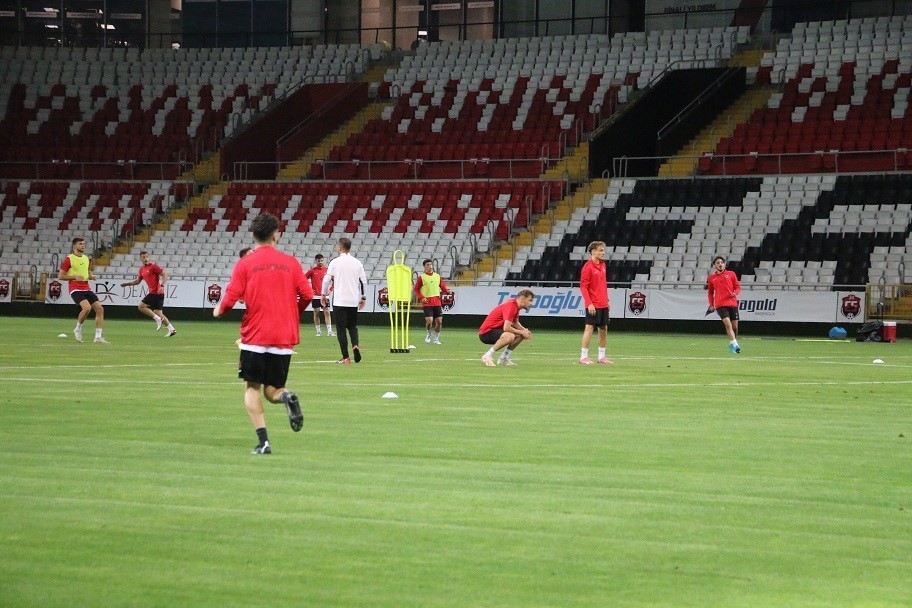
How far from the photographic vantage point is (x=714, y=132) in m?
47.5

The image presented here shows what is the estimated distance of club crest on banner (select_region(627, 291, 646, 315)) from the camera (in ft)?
131

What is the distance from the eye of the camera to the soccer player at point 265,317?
1087cm

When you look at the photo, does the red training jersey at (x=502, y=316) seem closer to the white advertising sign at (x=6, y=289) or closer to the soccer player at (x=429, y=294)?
the soccer player at (x=429, y=294)

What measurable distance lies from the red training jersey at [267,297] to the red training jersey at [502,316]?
11475 mm

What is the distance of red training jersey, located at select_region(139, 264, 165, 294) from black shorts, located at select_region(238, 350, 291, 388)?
23009 mm

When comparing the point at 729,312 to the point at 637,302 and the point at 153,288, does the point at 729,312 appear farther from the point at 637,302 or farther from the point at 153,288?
the point at 153,288

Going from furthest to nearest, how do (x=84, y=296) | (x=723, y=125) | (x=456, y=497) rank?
(x=723, y=125)
(x=84, y=296)
(x=456, y=497)

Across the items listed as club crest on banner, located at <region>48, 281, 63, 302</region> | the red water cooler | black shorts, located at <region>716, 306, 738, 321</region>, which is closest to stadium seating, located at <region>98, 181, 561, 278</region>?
club crest on banner, located at <region>48, 281, 63, 302</region>

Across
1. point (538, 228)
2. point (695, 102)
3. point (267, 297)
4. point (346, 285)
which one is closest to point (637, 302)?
point (538, 228)

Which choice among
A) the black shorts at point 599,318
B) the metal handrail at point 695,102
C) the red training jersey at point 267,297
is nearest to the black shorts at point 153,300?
the black shorts at point 599,318

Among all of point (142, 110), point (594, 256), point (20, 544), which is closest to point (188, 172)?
point (142, 110)

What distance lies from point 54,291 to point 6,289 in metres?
2.15

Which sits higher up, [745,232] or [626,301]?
[745,232]

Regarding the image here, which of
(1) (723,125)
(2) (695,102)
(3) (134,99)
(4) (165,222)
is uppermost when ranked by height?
(3) (134,99)
